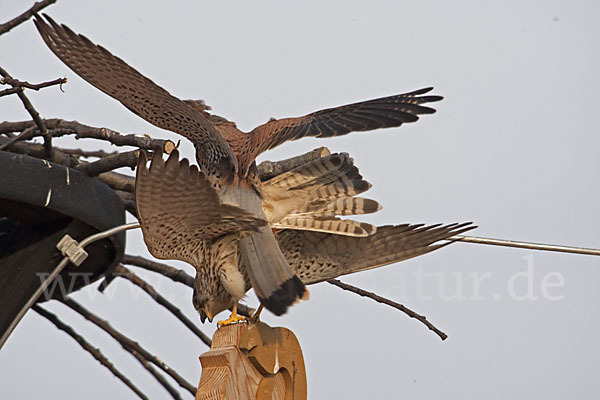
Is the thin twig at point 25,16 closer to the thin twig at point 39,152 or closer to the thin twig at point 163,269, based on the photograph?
the thin twig at point 39,152

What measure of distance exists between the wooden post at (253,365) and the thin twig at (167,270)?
146 centimetres

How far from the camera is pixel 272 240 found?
1.76m

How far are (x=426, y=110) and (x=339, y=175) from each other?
0.30m

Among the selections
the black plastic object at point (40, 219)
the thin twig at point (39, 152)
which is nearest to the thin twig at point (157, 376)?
the black plastic object at point (40, 219)

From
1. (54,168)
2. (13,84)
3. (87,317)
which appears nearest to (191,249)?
(13,84)

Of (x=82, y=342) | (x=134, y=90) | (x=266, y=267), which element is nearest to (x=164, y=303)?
(x=82, y=342)

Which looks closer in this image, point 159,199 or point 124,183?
point 159,199

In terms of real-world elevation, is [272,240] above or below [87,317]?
above

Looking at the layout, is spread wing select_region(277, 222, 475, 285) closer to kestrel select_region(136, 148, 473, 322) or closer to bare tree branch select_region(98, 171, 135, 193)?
kestrel select_region(136, 148, 473, 322)

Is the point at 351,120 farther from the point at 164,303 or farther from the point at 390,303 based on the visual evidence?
the point at 164,303

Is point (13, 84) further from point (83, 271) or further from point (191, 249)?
point (83, 271)

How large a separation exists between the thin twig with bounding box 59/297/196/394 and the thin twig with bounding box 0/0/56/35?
51.7 inches

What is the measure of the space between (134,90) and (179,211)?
1.49 feet

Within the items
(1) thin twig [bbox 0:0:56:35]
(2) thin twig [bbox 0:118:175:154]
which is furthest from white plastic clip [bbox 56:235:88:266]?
(1) thin twig [bbox 0:0:56:35]
